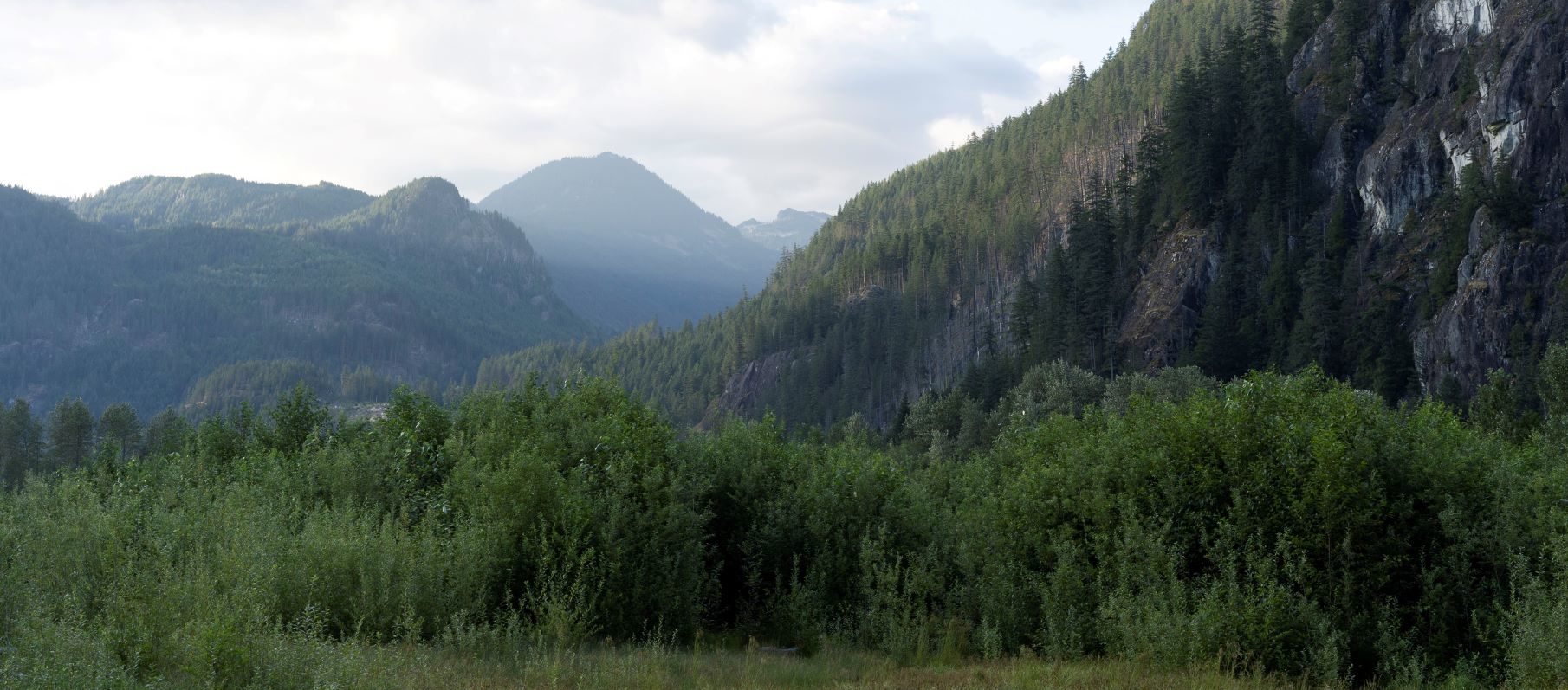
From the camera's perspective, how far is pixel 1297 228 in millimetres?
95562

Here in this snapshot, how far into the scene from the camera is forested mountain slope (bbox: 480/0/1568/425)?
239 feet

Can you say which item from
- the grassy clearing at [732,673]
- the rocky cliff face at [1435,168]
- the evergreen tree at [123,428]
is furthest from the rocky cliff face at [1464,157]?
the evergreen tree at [123,428]

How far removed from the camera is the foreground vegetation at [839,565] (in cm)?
1280

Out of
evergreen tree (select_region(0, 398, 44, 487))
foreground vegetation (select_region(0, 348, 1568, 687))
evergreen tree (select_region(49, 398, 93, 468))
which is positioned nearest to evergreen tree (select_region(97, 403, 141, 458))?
evergreen tree (select_region(49, 398, 93, 468))

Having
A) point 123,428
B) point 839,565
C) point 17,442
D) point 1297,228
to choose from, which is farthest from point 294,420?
point 17,442

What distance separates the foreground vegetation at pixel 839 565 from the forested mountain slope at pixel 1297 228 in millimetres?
30695

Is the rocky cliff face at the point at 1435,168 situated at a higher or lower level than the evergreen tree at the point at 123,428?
higher

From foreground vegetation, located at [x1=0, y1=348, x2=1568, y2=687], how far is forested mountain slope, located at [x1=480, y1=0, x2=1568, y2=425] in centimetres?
3070

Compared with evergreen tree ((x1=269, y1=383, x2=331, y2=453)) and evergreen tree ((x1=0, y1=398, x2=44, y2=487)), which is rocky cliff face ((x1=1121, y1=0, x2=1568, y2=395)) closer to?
evergreen tree ((x1=269, y1=383, x2=331, y2=453))

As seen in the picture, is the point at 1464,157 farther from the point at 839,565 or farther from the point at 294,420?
the point at 294,420

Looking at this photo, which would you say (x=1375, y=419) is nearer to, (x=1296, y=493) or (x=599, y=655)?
(x=1296, y=493)

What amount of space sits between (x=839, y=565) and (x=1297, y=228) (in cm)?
9424

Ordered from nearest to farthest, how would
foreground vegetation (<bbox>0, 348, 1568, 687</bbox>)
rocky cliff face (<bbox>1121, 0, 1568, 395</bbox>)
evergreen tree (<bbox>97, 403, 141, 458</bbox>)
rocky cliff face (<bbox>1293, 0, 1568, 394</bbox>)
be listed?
foreground vegetation (<bbox>0, 348, 1568, 687</bbox>) → rocky cliff face (<bbox>1293, 0, 1568, 394</bbox>) → rocky cliff face (<bbox>1121, 0, 1568, 395</bbox>) → evergreen tree (<bbox>97, 403, 141, 458</bbox>)

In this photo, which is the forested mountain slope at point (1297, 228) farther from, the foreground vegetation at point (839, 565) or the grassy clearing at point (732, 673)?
the grassy clearing at point (732, 673)
